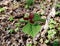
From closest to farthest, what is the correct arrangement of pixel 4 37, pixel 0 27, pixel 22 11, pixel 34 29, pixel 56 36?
1. pixel 34 29
2. pixel 56 36
3. pixel 4 37
4. pixel 0 27
5. pixel 22 11

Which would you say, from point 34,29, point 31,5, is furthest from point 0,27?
point 34,29

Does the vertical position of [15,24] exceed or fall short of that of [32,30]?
it falls short

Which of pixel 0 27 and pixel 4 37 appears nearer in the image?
pixel 4 37

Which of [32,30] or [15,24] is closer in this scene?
[32,30]

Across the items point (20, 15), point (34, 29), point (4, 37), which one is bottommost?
point (4, 37)

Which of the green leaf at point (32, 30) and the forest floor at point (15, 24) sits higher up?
the green leaf at point (32, 30)

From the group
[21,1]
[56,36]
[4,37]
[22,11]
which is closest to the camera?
[56,36]

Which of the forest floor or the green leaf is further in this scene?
the forest floor

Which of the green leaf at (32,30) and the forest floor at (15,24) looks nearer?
the green leaf at (32,30)

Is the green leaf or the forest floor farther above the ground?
the green leaf

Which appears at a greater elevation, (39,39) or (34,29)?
(34,29)

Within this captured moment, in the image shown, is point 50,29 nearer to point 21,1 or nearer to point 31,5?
point 31,5
